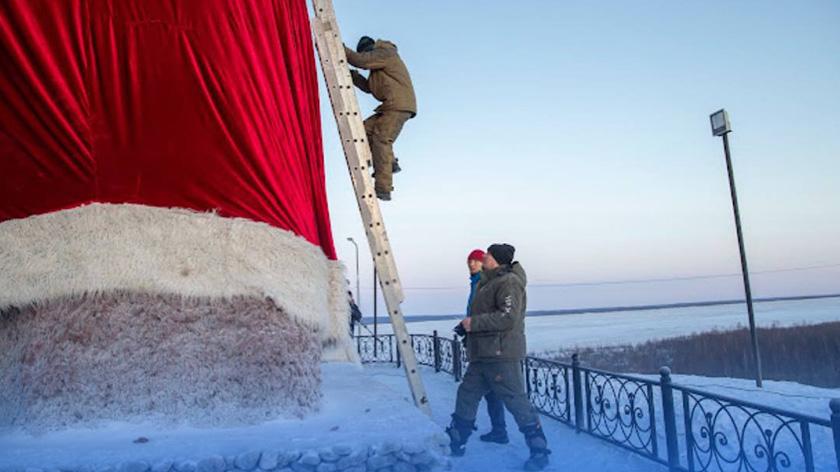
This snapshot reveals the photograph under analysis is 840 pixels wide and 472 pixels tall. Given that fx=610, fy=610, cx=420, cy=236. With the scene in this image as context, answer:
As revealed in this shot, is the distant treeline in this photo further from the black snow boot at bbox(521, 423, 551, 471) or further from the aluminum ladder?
the aluminum ladder

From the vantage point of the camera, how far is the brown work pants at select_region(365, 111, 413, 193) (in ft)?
16.8

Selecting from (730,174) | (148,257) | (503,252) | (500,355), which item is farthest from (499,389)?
(730,174)

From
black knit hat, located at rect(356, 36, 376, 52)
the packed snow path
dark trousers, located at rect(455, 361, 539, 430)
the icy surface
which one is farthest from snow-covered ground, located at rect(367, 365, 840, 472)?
black knit hat, located at rect(356, 36, 376, 52)

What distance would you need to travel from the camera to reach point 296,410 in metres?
3.99

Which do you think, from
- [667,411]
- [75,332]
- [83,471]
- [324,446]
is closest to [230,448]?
[324,446]

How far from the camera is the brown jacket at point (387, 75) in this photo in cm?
509

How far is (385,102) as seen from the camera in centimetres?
516

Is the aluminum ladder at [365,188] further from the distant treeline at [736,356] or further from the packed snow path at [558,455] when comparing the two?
the distant treeline at [736,356]

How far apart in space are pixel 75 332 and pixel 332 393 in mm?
2021

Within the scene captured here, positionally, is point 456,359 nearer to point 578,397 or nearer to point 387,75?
point 578,397

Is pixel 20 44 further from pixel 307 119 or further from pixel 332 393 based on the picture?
pixel 332 393

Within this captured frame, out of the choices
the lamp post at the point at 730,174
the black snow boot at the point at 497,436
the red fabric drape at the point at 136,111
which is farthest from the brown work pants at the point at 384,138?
the lamp post at the point at 730,174

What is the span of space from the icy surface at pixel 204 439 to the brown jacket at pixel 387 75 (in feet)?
8.19

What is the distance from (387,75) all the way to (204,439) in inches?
125
